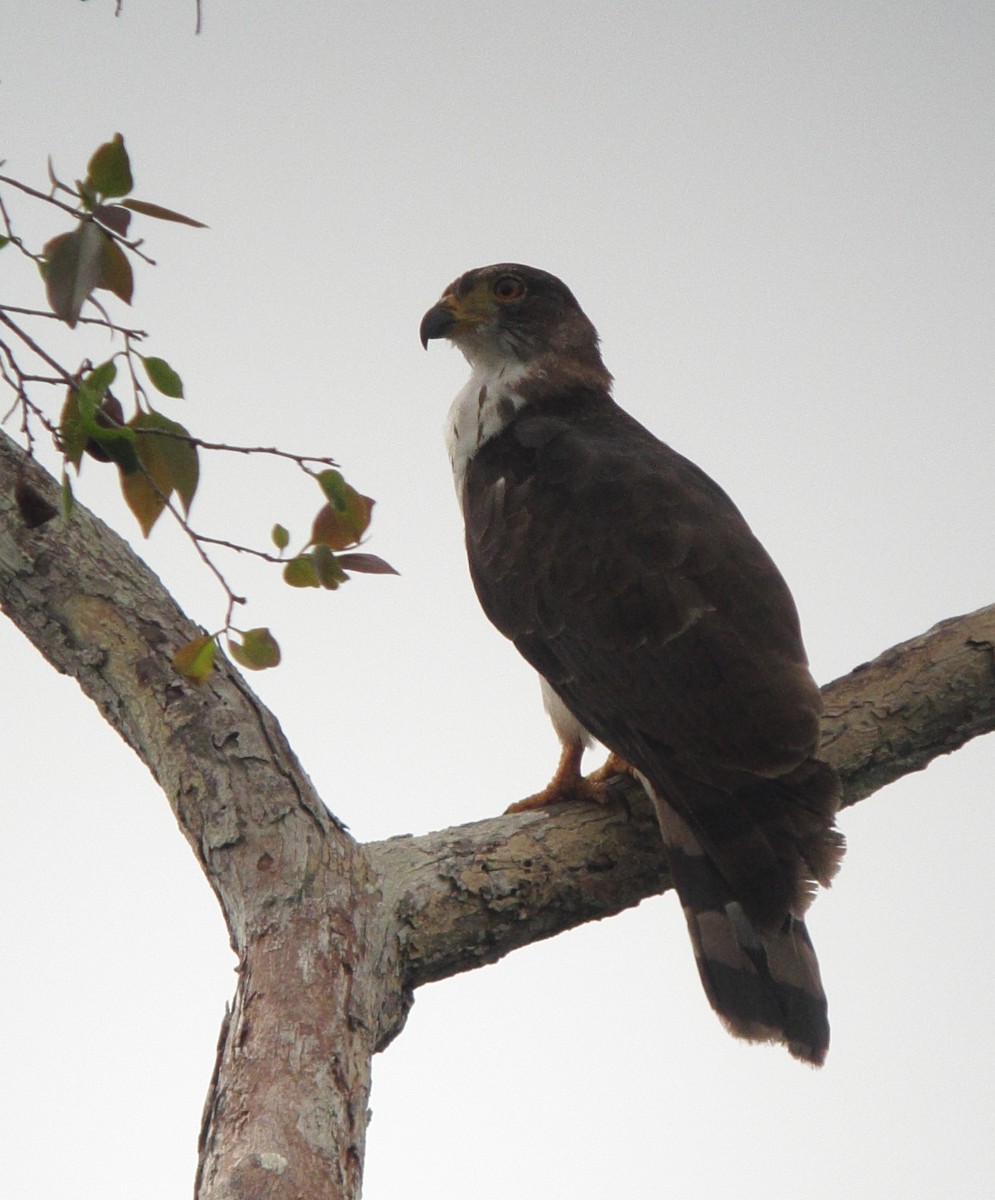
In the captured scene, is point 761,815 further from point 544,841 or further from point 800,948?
point 544,841

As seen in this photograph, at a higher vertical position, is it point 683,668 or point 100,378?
point 683,668

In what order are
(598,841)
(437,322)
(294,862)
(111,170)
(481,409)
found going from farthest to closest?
1. (437,322)
2. (481,409)
3. (598,841)
4. (294,862)
5. (111,170)

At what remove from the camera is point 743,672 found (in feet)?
11.4

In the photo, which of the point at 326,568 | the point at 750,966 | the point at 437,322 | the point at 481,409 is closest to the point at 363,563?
the point at 326,568

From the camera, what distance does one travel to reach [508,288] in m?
4.86

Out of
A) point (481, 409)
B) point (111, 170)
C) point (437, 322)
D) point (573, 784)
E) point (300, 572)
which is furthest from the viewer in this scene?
point (437, 322)

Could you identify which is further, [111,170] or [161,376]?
[161,376]

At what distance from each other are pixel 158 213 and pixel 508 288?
3.27m

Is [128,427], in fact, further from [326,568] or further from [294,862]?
[294,862]

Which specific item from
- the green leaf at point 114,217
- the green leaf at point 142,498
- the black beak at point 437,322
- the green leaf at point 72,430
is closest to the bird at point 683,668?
the black beak at point 437,322

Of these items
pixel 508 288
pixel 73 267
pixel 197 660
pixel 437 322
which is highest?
pixel 508 288

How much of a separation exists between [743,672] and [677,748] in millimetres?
271

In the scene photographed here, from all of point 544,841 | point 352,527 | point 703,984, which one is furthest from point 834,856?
point 352,527

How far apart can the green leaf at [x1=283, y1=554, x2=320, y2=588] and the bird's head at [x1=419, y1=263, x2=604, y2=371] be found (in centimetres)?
287
